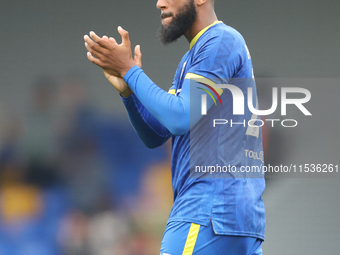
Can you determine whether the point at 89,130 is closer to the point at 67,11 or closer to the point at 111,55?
the point at 67,11

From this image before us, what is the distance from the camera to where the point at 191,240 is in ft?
4.83

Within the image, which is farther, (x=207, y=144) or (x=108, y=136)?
(x=108, y=136)

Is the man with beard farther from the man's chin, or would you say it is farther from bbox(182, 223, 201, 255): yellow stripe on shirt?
the man's chin

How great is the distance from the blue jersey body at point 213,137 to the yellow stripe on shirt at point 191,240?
2cm

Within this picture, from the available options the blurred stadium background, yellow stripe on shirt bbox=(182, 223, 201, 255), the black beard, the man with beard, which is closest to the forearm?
the man with beard

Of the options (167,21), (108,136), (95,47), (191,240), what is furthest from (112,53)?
(108,136)

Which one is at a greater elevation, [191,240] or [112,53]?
[112,53]

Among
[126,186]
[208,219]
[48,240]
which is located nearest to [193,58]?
[208,219]

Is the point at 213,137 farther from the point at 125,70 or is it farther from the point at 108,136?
the point at 108,136

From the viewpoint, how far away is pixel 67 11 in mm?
4066

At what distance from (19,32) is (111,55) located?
9.05 ft

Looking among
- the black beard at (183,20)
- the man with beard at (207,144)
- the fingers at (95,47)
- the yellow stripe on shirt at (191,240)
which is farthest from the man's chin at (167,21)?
the yellow stripe on shirt at (191,240)

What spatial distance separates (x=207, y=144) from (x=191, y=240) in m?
0.31

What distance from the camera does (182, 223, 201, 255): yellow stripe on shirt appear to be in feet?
4.83
